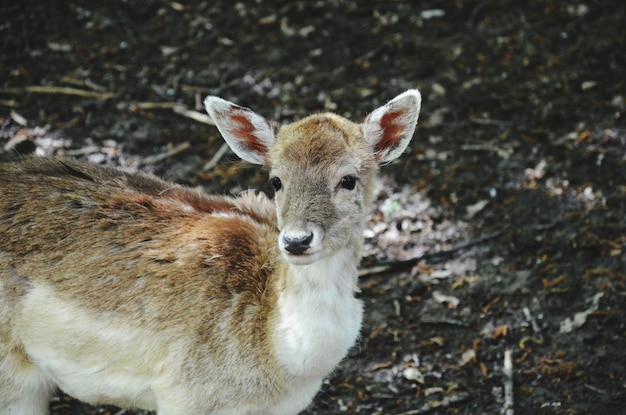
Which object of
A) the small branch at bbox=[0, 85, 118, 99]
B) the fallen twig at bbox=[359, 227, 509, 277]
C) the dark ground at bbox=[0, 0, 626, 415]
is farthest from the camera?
the small branch at bbox=[0, 85, 118, 99]

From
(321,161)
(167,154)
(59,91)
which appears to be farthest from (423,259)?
(59,91)

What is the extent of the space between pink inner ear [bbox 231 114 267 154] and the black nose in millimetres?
945

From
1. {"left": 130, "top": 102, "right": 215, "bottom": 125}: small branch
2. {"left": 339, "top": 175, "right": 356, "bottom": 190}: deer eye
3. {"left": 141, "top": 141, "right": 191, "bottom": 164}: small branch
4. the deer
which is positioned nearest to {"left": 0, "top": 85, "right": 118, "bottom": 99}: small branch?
{"left": 130, "top": 102, "right": 215, "bottom": 125}: small branch

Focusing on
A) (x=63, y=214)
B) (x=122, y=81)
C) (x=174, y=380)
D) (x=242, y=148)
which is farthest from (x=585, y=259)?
(x=122, y=81)

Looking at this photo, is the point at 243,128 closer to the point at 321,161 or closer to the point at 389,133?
the point at 321,161

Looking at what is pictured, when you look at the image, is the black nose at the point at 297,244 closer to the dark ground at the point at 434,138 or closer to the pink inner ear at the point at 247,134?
the pink inner ear at the point at 247,134

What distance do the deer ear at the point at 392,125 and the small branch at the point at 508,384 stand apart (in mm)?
1889

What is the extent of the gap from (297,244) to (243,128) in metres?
1.04

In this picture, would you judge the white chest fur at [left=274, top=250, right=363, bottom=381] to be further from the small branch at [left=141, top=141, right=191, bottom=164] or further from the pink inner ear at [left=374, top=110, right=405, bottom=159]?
the small branch at [left=141, top=141, right=191, bottom=164]

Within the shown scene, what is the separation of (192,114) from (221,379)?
12.2 ft

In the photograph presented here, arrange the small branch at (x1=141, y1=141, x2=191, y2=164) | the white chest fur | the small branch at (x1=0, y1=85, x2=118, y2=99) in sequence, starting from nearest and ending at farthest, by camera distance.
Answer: the white chest fur, the small branch at (x1=141, y1=141, x2=191, y2=164), the small branch at (x1=0, y1=85, x2=118, y2=99)

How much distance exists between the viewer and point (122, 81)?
7.86 metres

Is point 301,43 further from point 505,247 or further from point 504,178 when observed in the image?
point 505,247

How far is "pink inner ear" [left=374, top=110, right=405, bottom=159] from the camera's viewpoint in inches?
183
